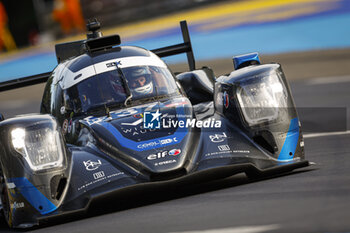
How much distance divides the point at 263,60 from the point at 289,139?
Result: 38.7 ft

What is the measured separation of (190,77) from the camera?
913 centimetres

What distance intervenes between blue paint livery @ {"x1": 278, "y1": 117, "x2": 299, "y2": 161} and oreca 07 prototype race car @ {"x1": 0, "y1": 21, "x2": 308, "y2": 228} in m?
0.01

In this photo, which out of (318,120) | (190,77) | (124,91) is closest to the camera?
(124,91)

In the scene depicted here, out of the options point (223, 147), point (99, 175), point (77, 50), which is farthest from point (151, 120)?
point (77, 50)

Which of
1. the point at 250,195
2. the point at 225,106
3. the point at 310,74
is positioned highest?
the point at 225,106

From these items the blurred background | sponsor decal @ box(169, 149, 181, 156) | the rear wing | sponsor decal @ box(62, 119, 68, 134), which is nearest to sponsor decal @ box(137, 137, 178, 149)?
sponsor decal @ box(169, 149, 181, 156)

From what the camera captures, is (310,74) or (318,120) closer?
(318,120)

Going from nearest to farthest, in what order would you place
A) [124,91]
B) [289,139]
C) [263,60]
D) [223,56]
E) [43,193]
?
[43,193] < [289,139] < [124,91] < [263,60] < [223,56]

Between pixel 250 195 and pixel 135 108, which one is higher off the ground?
pixel 135 108

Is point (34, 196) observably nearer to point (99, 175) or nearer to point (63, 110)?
point (99, 175)

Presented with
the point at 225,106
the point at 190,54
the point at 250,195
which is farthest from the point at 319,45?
the point at 250,195

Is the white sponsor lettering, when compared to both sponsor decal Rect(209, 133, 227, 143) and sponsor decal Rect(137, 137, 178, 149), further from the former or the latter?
sponsor decal Rect(137, 137, 178, 149)

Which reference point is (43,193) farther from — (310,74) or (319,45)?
(319,45)

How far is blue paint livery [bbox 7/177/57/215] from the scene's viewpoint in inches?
238
